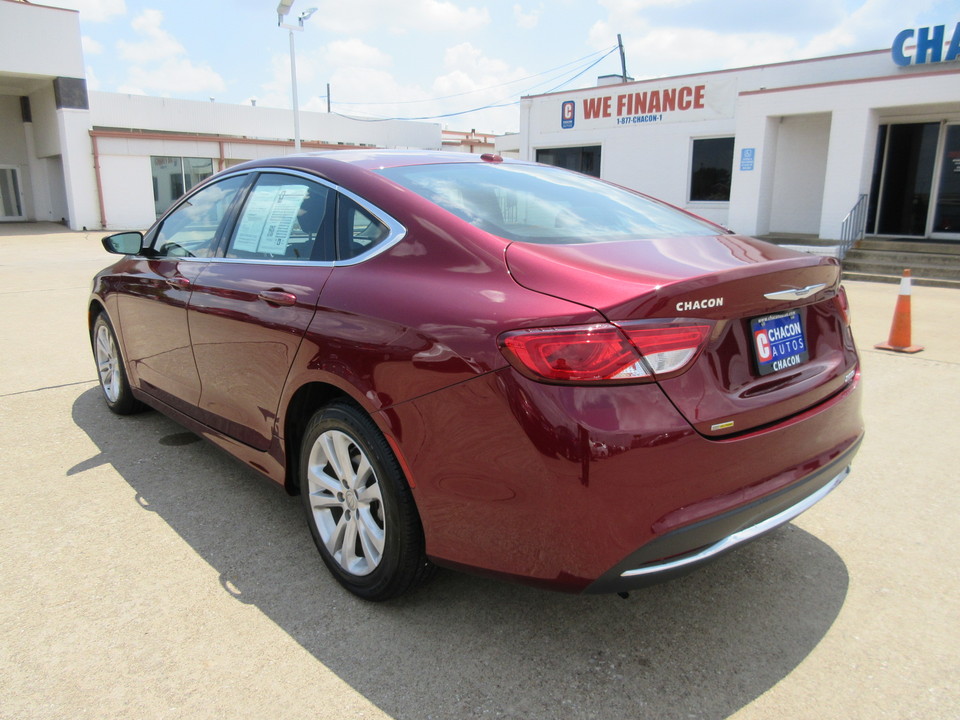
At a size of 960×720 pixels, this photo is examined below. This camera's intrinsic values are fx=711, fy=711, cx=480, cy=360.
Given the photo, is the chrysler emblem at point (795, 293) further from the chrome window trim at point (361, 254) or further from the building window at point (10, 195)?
the building window at point (10, 195)

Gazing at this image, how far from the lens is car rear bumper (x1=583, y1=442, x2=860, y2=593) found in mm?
2027

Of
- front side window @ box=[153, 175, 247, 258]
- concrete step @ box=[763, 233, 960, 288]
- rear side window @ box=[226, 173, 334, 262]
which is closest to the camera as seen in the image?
rear side window @ box=[226, 173, 334, 262]

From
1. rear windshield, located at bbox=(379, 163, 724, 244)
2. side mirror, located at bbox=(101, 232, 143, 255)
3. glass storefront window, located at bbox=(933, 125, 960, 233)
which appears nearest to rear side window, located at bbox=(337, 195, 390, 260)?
rear windshield, located at bbox=(379, 163, 724, 244)

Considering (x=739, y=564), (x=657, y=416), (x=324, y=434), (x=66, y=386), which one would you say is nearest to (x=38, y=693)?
(x=324, y=434)

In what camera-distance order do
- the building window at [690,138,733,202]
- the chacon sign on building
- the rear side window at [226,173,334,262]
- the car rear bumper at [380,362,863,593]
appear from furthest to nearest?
the building window at [690,138,733,202], the chacon sign on building, the rear side window at [226,173,334,262], the car rear bumper at [380,362,863,593]

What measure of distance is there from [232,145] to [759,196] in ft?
73.9

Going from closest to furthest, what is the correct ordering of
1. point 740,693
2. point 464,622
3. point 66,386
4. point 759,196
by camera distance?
point 740,693, point 464,622, point 66,386, point 759,196

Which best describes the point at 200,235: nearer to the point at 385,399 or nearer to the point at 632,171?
the point at 385,399

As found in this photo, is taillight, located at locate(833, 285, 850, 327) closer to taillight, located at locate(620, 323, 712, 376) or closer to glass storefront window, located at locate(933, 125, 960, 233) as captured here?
taillight, located at locate(620, 323, 712, 376)

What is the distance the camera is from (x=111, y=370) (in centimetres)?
486

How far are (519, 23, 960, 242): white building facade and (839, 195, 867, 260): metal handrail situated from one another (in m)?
0.09

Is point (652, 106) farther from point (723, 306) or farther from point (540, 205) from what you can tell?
point (723, 306)

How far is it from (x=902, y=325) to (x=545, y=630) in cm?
599

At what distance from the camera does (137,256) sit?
4371mm
